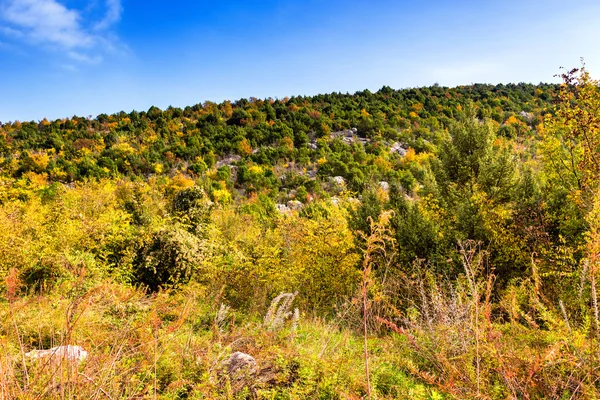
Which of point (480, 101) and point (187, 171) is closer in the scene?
point (187, 171)

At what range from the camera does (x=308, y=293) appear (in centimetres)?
786

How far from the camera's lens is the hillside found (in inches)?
111

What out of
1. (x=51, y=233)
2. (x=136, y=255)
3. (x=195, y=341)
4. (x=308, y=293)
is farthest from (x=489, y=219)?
(x=51, y=233)

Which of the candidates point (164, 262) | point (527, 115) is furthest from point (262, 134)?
point (527, 115)

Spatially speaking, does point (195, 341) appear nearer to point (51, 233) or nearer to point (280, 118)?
point (51, 233)

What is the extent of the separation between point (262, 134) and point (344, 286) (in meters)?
31.4

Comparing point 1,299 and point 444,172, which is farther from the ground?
point 444,172

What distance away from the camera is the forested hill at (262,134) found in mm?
29656

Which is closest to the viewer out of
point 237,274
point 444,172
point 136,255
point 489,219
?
point 489,219

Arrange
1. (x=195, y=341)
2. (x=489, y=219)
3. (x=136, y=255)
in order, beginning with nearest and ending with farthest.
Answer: (x=195, y=341)
(x=489, y=219)
(x=136, y=255)

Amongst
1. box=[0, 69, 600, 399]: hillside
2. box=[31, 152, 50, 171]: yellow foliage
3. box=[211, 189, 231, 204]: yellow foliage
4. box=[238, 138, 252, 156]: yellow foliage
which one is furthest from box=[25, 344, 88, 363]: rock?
box=[238, 138, 252, 156]: yellow foliage

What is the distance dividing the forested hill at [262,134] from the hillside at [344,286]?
741cm

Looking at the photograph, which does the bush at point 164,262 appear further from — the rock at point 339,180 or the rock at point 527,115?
the rock at point 527,115

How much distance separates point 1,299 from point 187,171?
2475 centimetres
